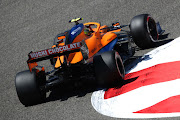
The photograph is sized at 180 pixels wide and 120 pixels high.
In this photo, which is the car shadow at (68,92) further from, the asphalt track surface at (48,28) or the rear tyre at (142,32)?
the rear tyre at (142,32)

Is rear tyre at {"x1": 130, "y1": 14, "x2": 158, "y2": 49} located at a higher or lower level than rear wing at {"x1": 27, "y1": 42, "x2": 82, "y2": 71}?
lower

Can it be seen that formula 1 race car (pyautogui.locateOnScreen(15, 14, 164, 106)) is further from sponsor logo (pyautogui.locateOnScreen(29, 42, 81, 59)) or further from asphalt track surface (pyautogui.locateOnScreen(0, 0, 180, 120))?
asphalt track surface (pyautogui.locateOnScreen(0, 0, 180, 120))

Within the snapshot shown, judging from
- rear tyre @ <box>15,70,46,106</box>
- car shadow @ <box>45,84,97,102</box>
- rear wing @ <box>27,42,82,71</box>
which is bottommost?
car shadow @ <box>45,84,97,102</box>

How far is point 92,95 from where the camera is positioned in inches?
275

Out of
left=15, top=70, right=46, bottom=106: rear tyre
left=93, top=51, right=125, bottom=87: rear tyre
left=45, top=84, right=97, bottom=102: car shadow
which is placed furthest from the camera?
left=45, top=84, right=97, bottom=102: car shadow

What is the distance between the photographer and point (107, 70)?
264 inches

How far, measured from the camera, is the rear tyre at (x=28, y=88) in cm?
710

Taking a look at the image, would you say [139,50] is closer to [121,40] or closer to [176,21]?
[121,40]

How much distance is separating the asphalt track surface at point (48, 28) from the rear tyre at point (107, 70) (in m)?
0.55

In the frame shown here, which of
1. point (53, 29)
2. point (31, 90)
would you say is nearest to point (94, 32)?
point (31, 90)

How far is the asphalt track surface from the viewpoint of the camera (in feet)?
22.8

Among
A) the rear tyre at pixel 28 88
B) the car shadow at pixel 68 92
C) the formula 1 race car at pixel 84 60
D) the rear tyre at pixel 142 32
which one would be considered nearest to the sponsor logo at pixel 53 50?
the formula 1 race car at pixel 84 60

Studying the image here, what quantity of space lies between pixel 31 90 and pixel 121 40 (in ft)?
10.6

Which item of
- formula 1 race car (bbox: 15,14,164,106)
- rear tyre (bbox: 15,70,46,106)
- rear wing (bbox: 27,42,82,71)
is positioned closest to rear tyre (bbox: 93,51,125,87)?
formula 1 race car (bbox: 15,14,164,106)
